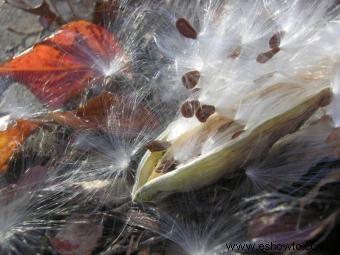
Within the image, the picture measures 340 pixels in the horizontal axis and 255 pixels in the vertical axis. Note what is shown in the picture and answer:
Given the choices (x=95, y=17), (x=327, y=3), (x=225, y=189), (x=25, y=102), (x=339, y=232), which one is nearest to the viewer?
(x=339, y=232)

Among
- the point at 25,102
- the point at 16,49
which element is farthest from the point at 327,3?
the point at 16,49

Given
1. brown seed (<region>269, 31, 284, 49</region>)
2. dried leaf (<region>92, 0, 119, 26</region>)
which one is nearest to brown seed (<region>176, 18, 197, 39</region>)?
brown seed (<region>269, 31, 284, 49</region>)

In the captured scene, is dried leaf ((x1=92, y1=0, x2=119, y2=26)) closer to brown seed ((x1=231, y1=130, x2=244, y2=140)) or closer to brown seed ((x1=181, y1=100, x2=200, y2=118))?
brown seed ((x1=181, y1=100, x2=200, y2=118))

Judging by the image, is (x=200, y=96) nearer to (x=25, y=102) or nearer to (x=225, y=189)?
(x=225, y=189)

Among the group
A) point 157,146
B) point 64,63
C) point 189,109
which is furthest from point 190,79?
point 64,63

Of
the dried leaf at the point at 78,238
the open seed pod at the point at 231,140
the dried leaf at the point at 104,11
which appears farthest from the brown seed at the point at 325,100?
the dried leaf at the point at 104,11

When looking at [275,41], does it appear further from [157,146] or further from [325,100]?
[157,146]
